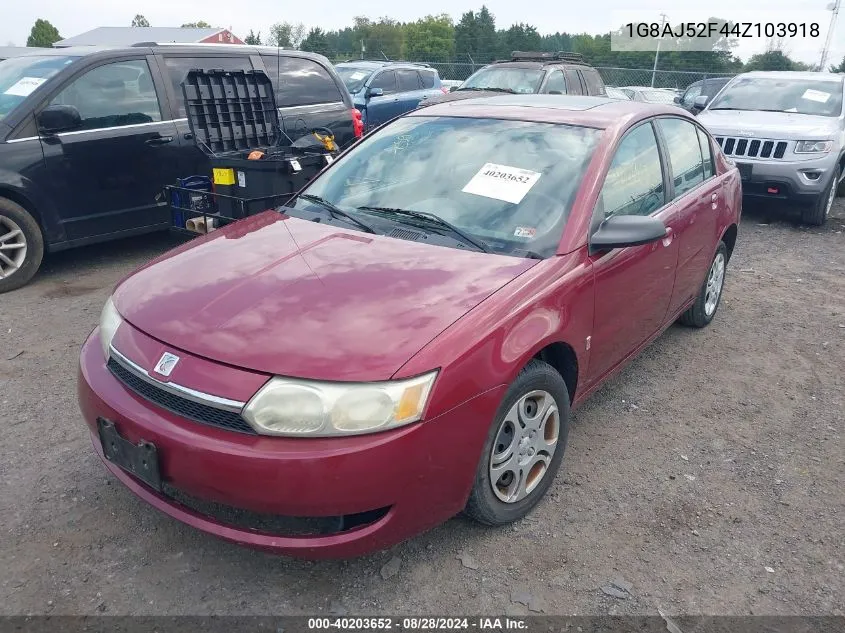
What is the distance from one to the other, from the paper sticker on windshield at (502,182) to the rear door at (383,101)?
31.7 ft

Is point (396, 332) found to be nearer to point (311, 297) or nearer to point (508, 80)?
point (311, 297)

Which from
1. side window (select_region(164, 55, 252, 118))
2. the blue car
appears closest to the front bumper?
side window (select_region(164, 55, 252, 118))

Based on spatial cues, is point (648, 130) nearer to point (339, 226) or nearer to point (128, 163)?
point (339, 226)

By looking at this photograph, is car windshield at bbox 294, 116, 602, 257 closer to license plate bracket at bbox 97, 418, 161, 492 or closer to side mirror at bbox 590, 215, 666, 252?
side mirror at bbox 590, 215, 666, 252

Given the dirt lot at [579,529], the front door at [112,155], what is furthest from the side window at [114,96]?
the dirt lot at [579,529]

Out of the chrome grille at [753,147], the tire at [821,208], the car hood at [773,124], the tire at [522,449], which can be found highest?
the car hood at [773,124]

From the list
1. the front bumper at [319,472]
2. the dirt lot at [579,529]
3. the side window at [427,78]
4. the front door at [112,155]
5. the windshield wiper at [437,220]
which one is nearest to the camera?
the front bumper at [319,472]

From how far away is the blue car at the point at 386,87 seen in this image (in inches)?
508

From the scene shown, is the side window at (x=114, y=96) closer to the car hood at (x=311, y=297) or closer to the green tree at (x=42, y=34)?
the car hood at (x=311, y=297)

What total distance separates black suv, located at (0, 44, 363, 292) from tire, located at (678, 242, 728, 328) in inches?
169

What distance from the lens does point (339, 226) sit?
3.12m

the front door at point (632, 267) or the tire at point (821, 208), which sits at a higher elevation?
the front door at point (632, 267)

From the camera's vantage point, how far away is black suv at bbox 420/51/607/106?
10578 mm

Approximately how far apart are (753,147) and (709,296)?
4.11 meters
